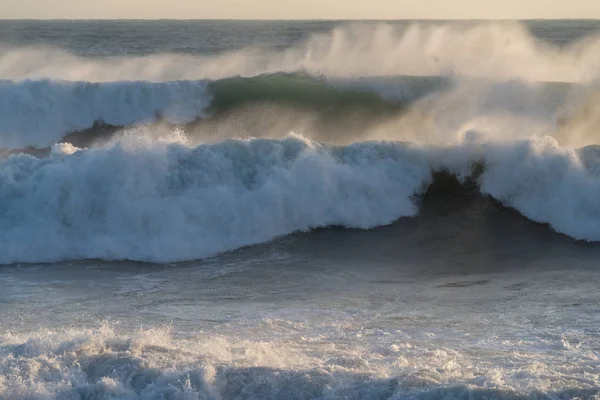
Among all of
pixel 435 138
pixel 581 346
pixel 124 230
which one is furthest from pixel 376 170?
pixel 581 346

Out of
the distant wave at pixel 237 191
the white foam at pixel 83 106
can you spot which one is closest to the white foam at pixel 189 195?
the distant wave at pixel 237 191

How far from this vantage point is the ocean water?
736cm

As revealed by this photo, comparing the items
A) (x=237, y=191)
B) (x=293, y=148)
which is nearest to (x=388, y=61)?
(x=293, y=148)

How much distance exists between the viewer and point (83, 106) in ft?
73.4

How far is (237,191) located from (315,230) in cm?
156

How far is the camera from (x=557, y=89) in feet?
64.3

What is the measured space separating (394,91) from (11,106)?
10277 millimetres

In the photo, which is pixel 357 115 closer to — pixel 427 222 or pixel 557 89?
pixel 557 89

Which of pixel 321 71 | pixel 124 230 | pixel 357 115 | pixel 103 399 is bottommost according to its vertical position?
pixel 103 399

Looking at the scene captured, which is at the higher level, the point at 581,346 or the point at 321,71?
the point at 321,71

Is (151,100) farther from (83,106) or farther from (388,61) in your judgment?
(388,61)

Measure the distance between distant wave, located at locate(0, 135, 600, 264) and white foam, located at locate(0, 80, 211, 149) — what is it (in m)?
6.71

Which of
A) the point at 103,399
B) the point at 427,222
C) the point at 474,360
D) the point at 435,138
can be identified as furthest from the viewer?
the point at 435,138

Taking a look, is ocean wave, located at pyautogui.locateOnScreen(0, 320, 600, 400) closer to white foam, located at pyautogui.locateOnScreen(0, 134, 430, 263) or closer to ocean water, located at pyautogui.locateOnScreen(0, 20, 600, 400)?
ocean water, located at pyautogui.locateOnScreen(0, 20, 600, 400)
